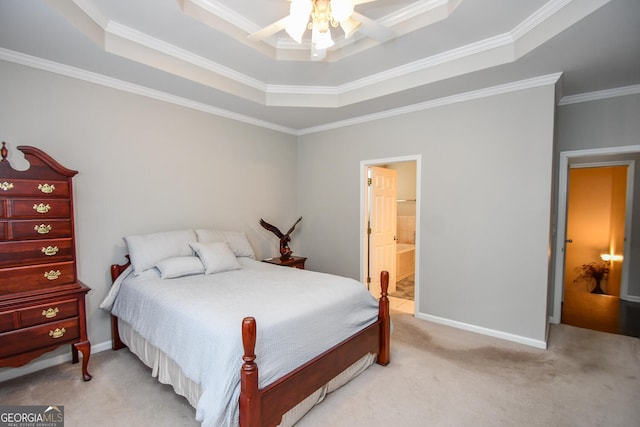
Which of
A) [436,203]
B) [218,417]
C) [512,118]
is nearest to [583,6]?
[512,118]

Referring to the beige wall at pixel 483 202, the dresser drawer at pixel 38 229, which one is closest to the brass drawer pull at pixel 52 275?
the dresser drawer at pixel 38 229

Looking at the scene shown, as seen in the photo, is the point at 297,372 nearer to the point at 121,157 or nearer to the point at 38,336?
the point at 38,336

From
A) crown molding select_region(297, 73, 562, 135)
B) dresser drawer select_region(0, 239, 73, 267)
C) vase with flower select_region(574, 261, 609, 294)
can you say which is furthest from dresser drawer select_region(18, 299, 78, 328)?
vase with flower select_region(574, 261, 609, 294)

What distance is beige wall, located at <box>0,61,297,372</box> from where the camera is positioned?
2463mm

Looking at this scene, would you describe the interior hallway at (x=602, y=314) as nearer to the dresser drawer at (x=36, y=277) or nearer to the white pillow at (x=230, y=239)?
Answer: the white pillow at (x=230, y=239)

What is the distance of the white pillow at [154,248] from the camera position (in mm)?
2693

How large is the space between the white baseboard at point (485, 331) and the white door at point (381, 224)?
0.90 metres

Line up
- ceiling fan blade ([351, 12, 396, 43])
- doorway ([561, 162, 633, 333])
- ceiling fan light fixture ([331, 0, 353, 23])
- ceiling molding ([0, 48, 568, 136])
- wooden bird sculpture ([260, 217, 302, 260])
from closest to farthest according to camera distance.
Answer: ceiling fan light fixture ([331, 0, 353, 23])
ceiling fan blade ([351, 12, 396, 43])
ceiling molding ([0, 48, 568, 136])
wooden bird sculpture ([260, 217, 302, 260])
doorway ([561, 162, 633, 333])

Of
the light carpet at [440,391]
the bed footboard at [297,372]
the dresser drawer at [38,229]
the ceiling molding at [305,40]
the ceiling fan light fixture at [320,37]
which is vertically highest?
the ceiling molding at [305,40]

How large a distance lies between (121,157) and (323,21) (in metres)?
2.35

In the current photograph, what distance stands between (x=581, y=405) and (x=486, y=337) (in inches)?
41.5

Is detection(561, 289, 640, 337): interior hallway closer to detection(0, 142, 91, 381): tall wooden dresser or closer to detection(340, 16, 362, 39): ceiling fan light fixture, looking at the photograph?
detection(340, 16, 362, 39): ceiling fan light fixture

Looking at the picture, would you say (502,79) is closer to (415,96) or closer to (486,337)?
(415,96)

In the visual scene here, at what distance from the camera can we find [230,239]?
3.47m
